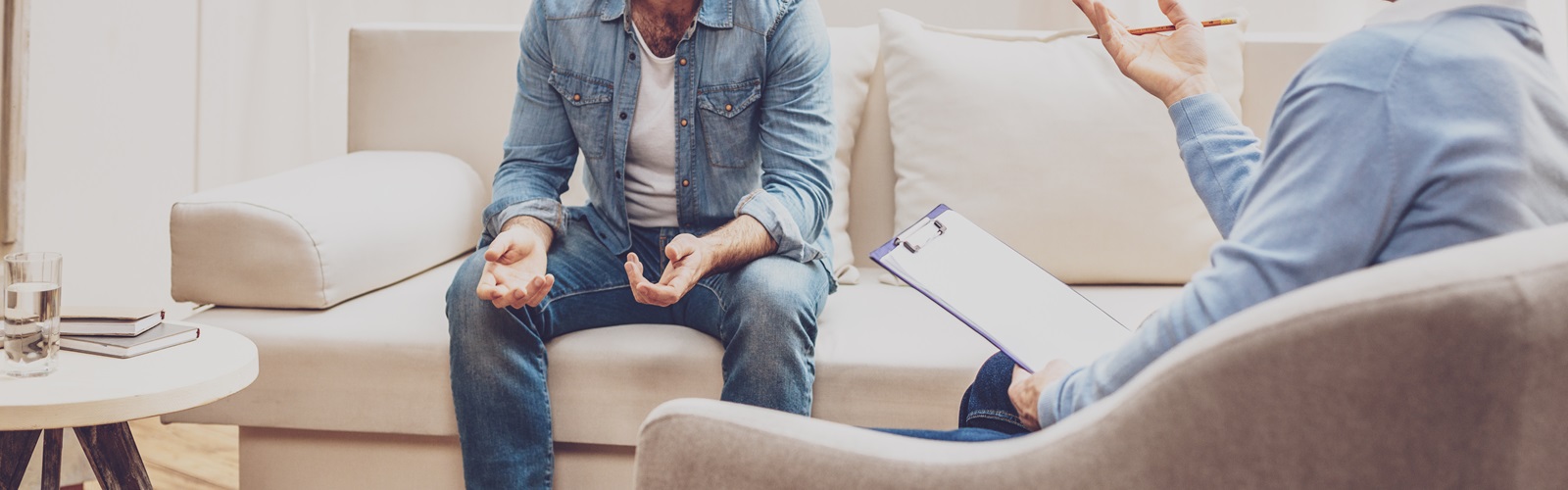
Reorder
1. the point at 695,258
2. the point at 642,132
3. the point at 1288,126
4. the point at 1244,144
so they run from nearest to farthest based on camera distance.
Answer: the point at 1288,126, the point at 1244,144, the point at 695,258, the point at 642,132

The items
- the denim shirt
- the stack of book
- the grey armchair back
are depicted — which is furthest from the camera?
the denim shirt

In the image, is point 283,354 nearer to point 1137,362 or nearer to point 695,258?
point 695,258

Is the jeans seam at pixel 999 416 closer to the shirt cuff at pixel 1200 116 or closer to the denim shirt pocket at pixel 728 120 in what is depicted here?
the shirt cuff at pixel 1200 116

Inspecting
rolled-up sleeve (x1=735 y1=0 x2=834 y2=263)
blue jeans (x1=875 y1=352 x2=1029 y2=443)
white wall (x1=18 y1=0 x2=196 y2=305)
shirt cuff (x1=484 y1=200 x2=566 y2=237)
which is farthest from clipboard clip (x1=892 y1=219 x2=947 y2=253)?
white wall (x1=18 y1=0 x2=196 y2=305)

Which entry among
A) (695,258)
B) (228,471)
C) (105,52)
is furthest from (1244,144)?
(105,52)

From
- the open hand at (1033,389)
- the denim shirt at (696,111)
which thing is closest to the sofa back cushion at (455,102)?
the denim shirt at (696,111)

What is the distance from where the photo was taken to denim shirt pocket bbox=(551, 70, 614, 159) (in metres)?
1.70

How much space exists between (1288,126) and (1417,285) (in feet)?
0.62

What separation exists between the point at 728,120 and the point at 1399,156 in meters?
1.10

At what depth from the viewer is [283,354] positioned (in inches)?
62.4

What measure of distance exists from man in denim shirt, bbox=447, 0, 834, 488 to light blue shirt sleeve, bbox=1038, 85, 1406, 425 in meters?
0.75

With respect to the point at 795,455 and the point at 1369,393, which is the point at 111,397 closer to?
the point at 795,455

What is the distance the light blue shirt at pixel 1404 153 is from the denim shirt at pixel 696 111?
0.95m

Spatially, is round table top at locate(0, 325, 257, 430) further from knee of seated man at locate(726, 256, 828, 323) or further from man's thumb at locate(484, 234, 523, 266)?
knee of seated man at locate(726, 256, 828, 323)
